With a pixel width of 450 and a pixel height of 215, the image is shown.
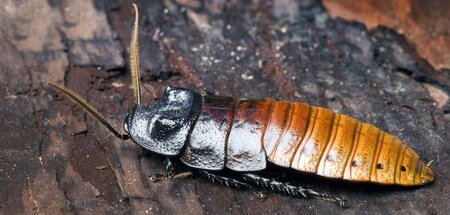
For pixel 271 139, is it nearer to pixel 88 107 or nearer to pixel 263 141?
pixel 263 141

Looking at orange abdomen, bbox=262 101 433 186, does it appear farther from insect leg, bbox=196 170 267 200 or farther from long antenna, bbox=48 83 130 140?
long antenna, bbox=48 83 130 140

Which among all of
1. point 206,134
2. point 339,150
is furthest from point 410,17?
point 206,134

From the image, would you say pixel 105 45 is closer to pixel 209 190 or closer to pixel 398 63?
pixel 209 190

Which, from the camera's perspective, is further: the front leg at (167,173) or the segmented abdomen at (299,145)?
the front leg at (167,173)

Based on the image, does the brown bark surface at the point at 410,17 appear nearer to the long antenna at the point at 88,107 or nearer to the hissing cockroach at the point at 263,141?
the hissing cockroach at the point at 263,141

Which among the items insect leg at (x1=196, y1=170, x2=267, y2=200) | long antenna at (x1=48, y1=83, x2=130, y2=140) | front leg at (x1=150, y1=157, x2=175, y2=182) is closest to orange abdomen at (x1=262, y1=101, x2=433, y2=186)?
insect leg at (x1=196, y1=170, x2=267, y2=200)

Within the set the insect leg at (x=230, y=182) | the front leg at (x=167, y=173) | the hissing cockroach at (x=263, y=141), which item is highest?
the hissing cockroach at (x=263, y=141)

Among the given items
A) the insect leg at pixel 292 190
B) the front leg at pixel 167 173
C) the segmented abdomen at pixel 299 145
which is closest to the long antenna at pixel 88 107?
the front leg at pixel 167 173
